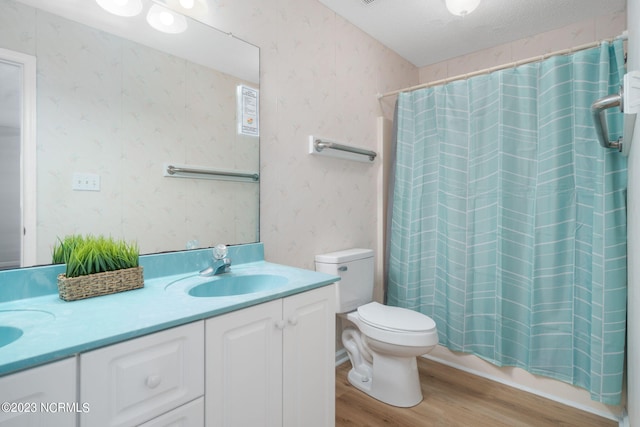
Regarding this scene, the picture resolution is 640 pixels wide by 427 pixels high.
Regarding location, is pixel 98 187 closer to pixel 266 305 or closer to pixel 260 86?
pixel 266 305

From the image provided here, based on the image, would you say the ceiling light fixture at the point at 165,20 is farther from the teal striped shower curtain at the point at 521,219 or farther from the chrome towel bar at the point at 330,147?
the teal striped shower curtain at the point at 521,219

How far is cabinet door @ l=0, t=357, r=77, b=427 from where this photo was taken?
1.97ft

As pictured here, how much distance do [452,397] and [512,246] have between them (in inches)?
37.6

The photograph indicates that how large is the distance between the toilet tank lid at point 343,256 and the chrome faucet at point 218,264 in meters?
0.71

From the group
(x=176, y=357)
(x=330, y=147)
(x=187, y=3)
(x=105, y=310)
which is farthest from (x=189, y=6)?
(x=176, y=357)

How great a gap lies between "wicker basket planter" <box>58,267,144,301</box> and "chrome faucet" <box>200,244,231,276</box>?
0.27 m

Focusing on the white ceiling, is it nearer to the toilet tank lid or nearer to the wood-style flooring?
the toilet tank lid

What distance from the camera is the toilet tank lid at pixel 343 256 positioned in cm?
196

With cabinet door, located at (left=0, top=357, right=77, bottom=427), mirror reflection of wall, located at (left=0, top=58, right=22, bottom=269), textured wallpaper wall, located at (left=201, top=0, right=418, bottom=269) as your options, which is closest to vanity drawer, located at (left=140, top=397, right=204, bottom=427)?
cabinet door, located at (left=0, top=357, right=77, bottom=427)

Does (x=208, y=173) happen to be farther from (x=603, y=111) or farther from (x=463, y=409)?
(x=463, y=409)

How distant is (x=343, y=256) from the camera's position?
2.00 meters

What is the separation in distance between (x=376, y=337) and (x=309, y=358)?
613mm

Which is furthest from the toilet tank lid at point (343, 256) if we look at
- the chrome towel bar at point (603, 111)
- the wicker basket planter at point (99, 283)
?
the chrome towel bar at point (603, 111)

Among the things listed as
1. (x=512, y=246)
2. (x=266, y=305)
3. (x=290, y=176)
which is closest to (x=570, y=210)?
(x=512, y=246)
